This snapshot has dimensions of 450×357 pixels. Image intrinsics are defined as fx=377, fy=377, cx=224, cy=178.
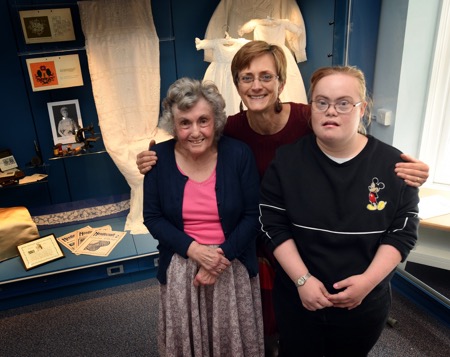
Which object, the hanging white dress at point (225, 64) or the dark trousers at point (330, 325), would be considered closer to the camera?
the dark trousers at point (330, 325)

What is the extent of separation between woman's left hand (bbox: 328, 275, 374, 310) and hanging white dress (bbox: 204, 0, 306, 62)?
2.06 m

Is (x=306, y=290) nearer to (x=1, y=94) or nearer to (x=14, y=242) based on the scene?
(x=14, y=242)

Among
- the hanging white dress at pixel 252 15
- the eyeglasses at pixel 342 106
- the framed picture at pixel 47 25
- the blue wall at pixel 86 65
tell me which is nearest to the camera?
the eyeglasses at pixel 342 106

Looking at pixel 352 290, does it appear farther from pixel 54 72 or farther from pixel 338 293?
pixel 54 72

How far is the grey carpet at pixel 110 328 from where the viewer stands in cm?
223

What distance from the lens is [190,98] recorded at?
1496 millimetres

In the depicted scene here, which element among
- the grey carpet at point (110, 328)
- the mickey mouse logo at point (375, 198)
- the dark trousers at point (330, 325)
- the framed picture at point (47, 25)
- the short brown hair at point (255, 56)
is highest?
the framed picture at point (47, 25)

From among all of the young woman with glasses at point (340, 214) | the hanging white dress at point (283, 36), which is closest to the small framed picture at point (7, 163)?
the hanging white dress at point (283, 36)

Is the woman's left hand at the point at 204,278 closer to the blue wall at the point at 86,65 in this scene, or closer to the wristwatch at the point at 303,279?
Result: the wristwatch at the point at 303,279

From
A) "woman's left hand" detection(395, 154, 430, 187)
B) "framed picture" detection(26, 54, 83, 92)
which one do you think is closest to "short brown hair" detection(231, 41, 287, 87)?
"woman's left hand" detection(395, 154, 430, 187)

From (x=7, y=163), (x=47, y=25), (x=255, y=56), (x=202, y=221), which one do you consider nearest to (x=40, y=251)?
(x=7, y=163)

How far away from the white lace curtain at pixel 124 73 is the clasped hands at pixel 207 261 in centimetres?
148

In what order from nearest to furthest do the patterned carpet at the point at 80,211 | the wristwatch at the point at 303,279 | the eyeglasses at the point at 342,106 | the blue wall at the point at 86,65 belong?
the eyeglasses at the point at 342,106 < the wristwatch at the point at 303,279 < the blue wall at the point at 86,65 < the patterned carpet at the point at 80,211

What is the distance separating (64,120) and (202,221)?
1.88m
